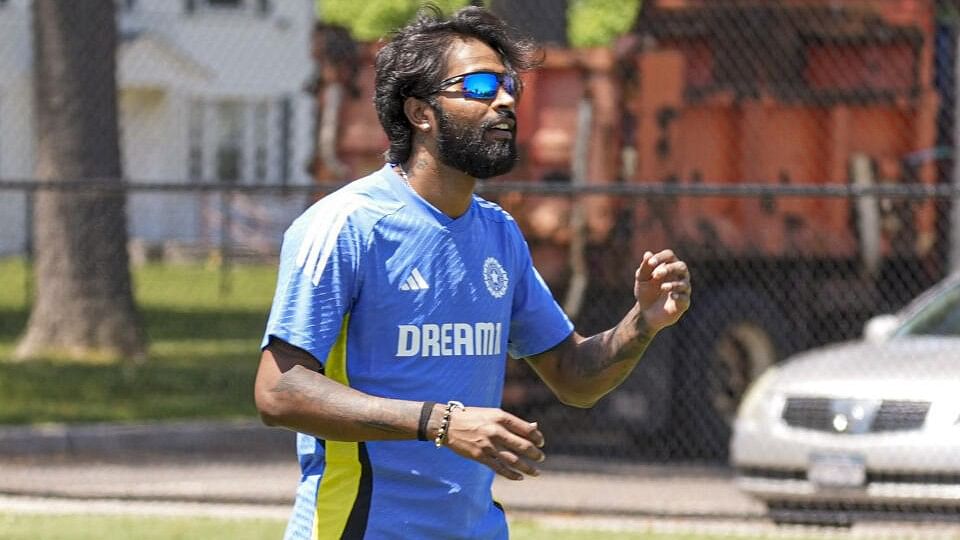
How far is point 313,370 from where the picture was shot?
3.77 meters

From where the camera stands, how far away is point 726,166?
11.6m

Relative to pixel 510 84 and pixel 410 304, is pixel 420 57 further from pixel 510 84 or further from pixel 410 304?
pixel 410 304

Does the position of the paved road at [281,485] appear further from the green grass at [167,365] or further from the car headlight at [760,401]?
the green grass at [167,365]

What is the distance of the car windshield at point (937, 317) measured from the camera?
31.3 feet

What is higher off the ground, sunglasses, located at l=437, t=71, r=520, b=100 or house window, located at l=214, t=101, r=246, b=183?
sunglasses, located at l=437, t=71, r=520, b=100

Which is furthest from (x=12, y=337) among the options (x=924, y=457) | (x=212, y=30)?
(x=212, y=30)

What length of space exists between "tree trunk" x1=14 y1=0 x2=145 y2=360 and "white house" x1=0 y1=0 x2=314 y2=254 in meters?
6.25

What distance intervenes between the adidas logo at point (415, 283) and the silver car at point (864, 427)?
524 centimetres

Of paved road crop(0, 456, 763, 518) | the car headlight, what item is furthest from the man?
paved road crop(0, 456, 763, 518)

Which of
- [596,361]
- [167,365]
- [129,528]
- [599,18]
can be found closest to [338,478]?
[596,361]

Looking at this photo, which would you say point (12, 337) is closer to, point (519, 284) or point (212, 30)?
point (519, 284)

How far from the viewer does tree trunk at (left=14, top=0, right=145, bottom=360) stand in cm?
1332

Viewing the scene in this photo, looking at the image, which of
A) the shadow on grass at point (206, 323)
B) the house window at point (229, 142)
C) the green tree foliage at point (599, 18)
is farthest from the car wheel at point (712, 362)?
the green tree foliage at point (599, 18)

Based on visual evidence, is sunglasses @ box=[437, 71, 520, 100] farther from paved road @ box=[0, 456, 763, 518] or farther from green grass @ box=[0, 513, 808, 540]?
paved road @ box=[0, 456, 763, 518]
